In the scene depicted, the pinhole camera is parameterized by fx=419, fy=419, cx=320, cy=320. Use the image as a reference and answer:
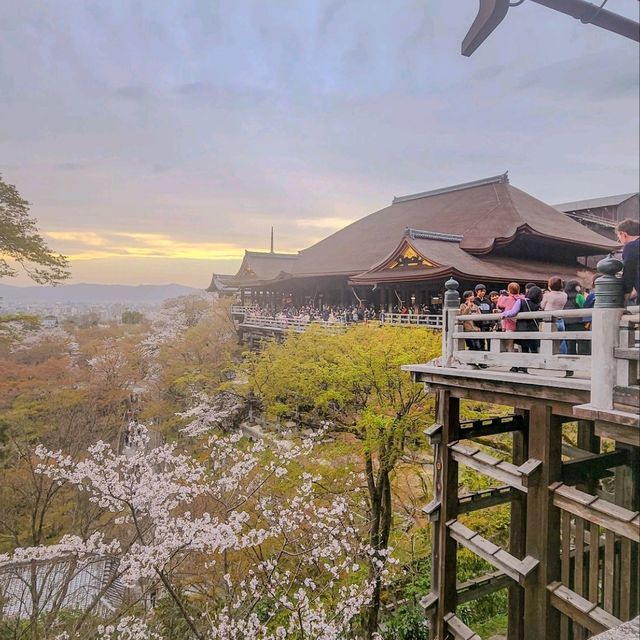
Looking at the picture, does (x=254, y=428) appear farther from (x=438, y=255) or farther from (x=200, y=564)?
(x=438, y=255)

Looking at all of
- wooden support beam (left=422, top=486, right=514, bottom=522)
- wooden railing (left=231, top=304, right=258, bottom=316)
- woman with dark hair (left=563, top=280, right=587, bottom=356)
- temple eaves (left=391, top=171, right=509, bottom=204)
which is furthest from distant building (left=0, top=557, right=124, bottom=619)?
temple eaves (left=391, top=171, right=509, bottom=204)

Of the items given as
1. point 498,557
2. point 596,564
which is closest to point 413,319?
point 498,557

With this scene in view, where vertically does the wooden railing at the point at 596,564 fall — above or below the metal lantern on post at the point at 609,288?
below

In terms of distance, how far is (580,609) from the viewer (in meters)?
2.10

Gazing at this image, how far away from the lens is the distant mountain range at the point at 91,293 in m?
6.86

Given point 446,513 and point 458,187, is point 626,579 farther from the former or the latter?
point 458,187

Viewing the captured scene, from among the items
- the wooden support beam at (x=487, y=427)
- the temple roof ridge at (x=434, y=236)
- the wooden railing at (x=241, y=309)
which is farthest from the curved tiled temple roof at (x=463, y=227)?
the wooden support beam at (x=487, y=427)

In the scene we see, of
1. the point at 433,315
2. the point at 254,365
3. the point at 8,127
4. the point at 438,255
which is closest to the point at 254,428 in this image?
the point at 254,365

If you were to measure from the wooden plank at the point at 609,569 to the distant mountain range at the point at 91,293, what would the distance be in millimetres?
8076

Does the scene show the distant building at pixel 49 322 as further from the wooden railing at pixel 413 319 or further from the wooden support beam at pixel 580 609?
the wooden support beam at pixel 580 609

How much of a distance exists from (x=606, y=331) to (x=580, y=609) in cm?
146

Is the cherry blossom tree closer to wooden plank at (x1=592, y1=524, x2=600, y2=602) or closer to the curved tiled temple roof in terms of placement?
wooden plank at (x1=592, y1=524, x2=600, y2=602)

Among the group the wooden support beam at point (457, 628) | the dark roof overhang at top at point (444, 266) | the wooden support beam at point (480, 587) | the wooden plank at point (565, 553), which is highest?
the dark roof overhang at top at point (444, 266)

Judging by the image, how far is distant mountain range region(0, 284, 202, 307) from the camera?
6863 mm
